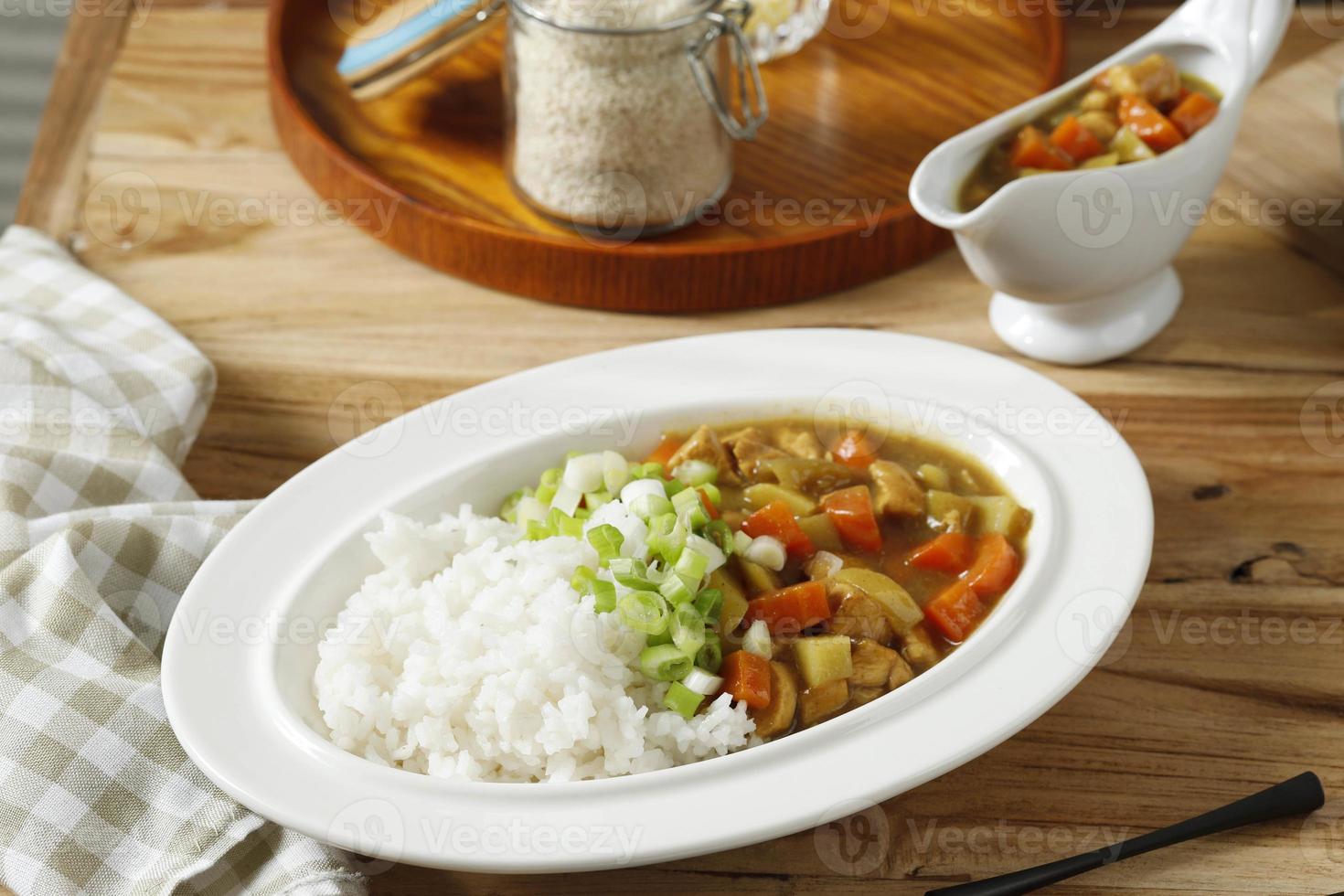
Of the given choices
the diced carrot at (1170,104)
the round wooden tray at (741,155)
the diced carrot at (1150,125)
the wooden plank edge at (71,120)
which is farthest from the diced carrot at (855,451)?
the wooden plank edge at (71,120)

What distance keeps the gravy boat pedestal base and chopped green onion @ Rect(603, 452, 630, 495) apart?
948 millimetres

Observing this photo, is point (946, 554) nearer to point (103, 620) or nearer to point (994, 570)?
point (994, 570)

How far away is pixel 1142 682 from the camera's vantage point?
6.93ft

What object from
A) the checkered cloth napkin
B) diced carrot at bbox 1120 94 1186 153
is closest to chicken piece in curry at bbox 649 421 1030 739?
the checkered cloth napkin

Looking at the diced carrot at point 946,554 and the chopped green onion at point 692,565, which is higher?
the chopped green onion at point 692,565

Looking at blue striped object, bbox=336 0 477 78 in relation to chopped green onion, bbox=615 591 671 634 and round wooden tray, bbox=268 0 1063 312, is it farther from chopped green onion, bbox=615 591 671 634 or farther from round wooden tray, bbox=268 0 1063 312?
chopped green onion, bbox=615 591 671 634

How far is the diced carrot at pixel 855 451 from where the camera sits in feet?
7.38

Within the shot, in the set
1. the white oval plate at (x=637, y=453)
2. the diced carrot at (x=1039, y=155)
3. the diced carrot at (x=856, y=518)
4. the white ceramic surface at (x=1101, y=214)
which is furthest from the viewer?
the diced carrot at (x=1039, y=155)

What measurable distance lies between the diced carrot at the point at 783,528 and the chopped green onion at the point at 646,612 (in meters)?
0.28

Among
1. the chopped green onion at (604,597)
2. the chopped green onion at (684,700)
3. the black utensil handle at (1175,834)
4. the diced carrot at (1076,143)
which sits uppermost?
the diced carrot at (1076,143)

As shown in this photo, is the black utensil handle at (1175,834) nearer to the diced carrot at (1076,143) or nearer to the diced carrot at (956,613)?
the diced carrot at (956,613)

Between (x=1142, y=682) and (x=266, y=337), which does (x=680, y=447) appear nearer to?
(x=1142, y=682)

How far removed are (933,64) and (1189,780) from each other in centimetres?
202

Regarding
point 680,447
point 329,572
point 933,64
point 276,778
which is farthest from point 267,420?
point 933,64
